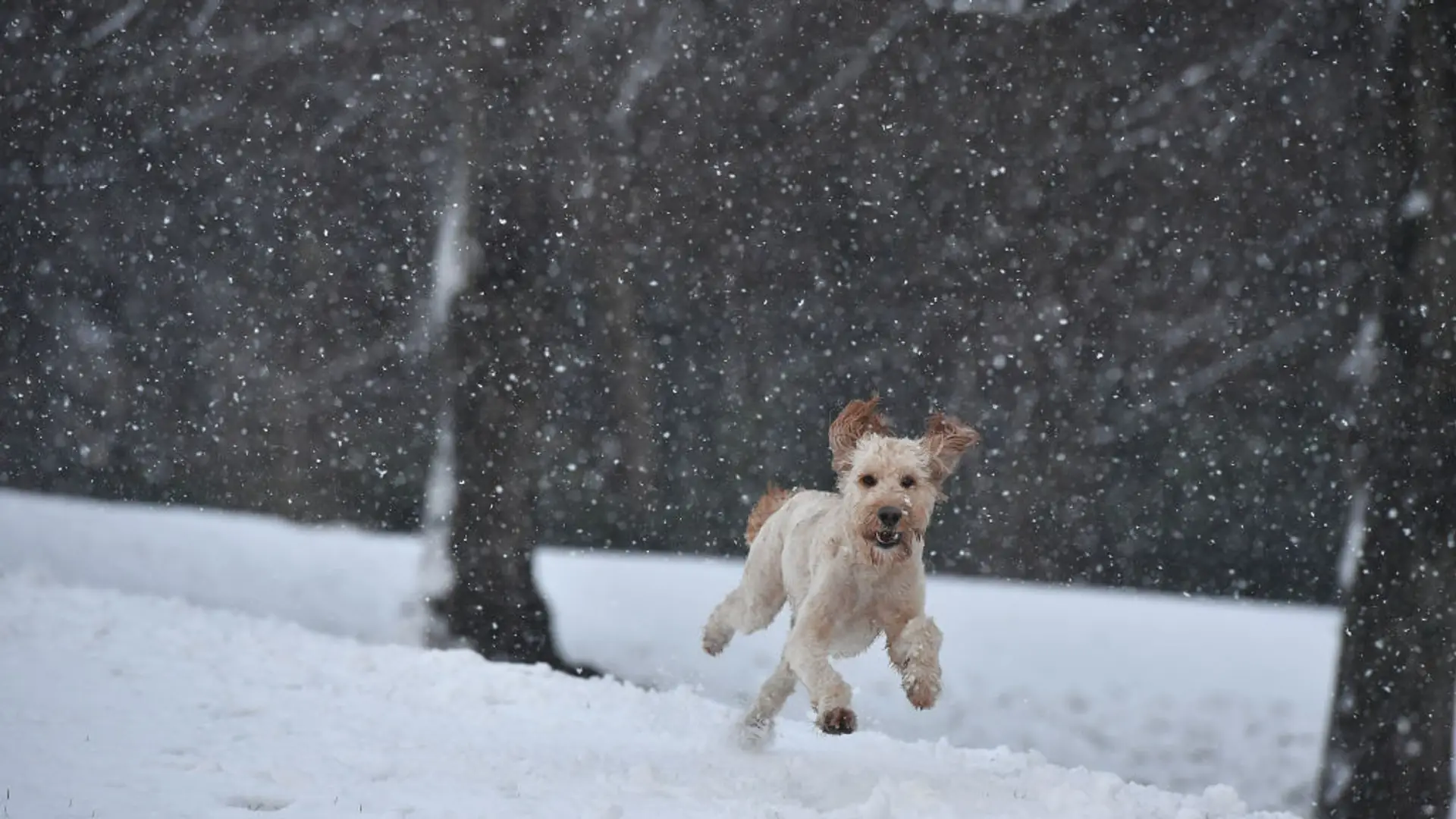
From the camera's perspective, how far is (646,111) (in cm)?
1339

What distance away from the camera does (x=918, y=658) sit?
541 centimetres

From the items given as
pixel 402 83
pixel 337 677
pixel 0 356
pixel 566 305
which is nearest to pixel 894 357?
pixel 566 305

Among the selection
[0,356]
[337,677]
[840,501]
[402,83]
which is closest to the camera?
[840,501]

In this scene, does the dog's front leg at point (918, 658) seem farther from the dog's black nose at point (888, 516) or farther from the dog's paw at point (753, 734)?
the dog's paw at point (753, 734)

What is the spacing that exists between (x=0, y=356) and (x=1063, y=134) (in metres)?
12.0

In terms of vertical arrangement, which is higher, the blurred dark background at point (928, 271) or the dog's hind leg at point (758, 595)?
the blurred dark background at point (928, 271)

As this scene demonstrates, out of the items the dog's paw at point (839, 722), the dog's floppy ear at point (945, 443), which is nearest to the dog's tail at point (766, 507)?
the dog's floppy ear at point (945, 443)

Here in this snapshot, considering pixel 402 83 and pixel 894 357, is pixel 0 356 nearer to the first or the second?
pixel 402 83

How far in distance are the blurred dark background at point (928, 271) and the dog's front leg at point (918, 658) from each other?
7.15 metres

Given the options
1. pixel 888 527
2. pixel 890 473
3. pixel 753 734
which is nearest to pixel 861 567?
pixel 888 527

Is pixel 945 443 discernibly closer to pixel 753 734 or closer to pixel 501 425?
pixel 753 734

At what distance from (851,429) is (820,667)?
1.08 metres

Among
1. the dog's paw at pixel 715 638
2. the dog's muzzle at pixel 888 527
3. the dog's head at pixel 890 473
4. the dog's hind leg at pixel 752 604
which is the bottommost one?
the dog's paw at pixel 715 638

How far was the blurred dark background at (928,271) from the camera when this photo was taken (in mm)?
13180
